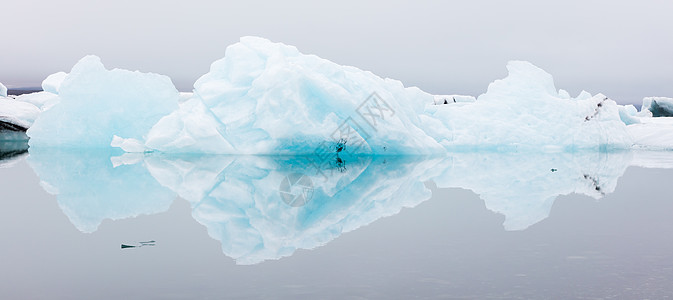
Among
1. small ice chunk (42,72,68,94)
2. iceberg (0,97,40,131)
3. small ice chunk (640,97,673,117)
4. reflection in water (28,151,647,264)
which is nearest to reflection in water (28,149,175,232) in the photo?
reflection in water (28,151,647,264)

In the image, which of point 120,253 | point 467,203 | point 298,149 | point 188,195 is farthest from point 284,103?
point 120,253

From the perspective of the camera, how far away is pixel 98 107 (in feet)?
53.9

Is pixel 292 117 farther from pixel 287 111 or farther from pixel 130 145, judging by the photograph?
pixel 130 145

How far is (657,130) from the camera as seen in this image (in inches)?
834

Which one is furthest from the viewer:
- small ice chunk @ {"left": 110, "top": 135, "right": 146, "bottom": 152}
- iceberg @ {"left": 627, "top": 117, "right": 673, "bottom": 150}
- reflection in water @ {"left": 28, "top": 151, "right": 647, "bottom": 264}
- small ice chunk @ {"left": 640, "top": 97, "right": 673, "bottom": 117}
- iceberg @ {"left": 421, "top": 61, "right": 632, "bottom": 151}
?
small ice chunk @ {"left": 640, "top": 97, "right": 673, "bottom": 117}

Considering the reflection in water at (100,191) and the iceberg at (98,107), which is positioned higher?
the iceberg at (98,107)

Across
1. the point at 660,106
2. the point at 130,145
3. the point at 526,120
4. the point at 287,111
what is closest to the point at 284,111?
the point at 287,111

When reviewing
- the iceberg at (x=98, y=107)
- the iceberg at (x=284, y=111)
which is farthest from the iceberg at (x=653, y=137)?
the iceberg at (x=98, y=107)

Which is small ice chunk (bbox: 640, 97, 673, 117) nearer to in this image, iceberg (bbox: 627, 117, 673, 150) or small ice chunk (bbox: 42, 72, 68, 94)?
iceberg (bbox: 627, 117, 673, 150)

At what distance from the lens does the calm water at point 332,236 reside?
11.1 feet

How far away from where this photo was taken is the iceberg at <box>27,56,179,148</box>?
16250 millimetres

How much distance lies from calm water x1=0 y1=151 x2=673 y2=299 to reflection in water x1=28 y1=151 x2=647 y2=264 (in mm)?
35

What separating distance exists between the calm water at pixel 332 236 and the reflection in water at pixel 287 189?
4 centimetres

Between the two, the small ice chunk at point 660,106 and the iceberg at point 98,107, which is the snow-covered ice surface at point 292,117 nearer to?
the iceberg at point 98,107
